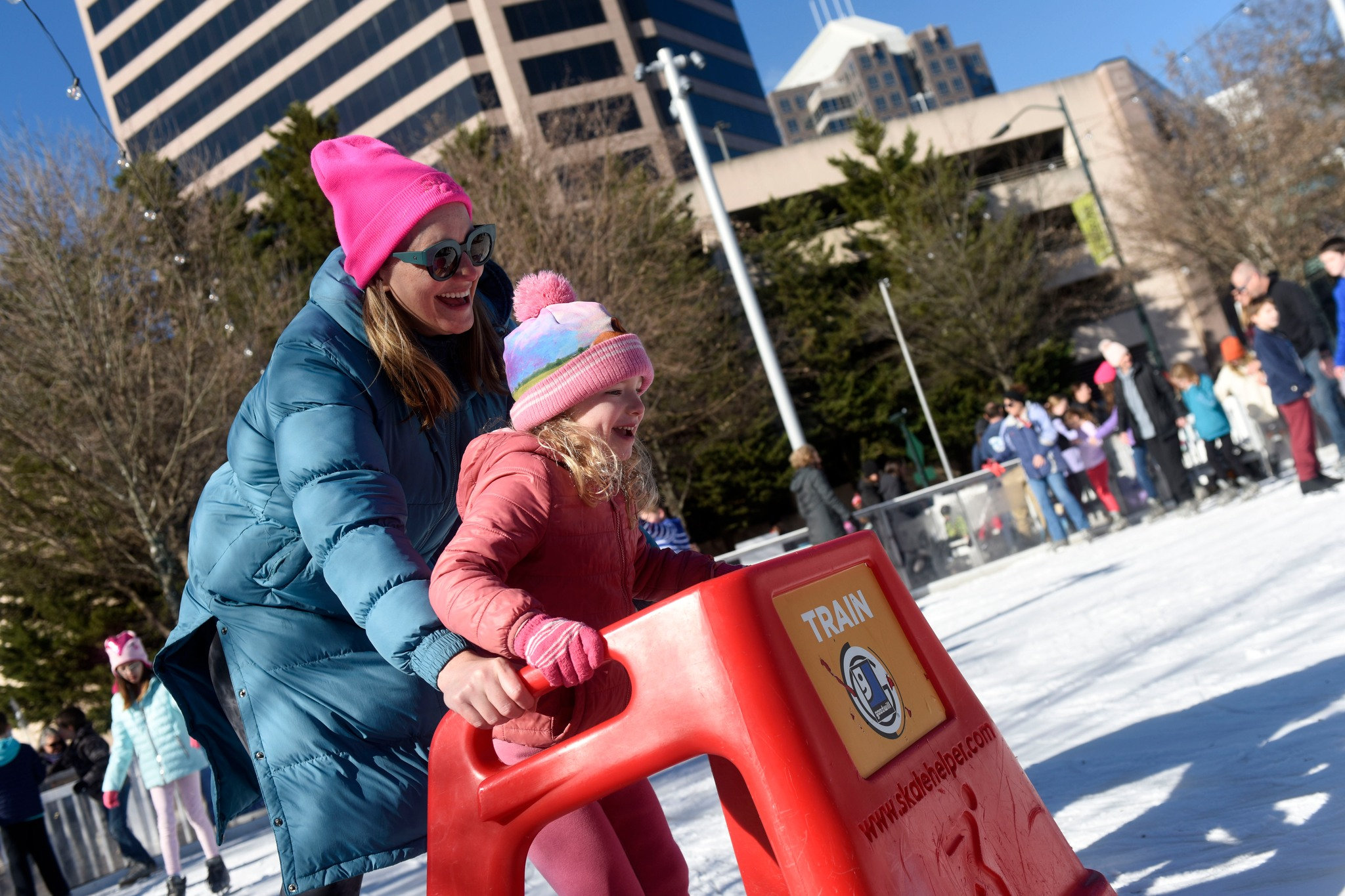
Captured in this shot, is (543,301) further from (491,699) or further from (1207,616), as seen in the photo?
(1207,616)

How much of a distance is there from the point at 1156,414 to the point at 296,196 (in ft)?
79.5

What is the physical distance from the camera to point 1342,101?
29.7 metres

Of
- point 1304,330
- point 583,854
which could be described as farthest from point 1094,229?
point 583,854

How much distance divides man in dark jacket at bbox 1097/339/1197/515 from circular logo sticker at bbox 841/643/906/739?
31.2 ft

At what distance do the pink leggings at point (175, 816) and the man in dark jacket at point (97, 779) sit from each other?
1.33 m

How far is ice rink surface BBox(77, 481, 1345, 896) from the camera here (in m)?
2.50

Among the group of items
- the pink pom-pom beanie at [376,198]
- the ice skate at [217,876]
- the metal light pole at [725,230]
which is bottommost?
the ice skate at [217,876]

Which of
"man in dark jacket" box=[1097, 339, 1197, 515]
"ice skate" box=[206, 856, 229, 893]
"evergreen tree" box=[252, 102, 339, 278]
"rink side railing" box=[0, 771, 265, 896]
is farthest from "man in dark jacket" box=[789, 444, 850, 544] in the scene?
"evergreen tree" box=[252, 102, 339, 278]

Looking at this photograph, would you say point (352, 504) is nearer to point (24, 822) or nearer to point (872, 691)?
point (872, 691)

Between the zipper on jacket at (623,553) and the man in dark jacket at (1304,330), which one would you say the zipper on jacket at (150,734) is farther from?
the man in dark jacket at (1304,330)

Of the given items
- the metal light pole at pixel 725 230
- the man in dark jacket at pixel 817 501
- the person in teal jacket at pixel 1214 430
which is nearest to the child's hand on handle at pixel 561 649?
the man in dark jacket at pixel 817 501

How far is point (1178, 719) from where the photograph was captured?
367 cm

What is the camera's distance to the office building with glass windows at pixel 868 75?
120688 mm

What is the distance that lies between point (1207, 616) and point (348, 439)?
457 cm
